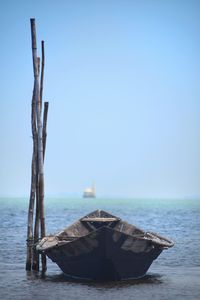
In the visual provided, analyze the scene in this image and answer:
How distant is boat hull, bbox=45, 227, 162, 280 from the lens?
21.4 metres

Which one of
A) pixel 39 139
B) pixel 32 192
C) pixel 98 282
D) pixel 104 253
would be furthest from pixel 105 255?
pixel 39 139

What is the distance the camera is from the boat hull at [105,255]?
2140cm

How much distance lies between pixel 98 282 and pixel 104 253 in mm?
1473

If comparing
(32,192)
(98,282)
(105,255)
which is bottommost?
(98,282)

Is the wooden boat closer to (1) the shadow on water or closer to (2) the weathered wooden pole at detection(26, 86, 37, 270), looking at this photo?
(1) the shadow on water

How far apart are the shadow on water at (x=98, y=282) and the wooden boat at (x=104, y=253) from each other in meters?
0.24

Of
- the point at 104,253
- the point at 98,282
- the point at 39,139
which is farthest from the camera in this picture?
the point at 39,139

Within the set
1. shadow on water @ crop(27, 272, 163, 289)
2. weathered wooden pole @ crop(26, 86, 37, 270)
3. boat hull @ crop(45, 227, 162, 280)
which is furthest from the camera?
weathered wooden pole @ crop(26, 86, 37, 270)

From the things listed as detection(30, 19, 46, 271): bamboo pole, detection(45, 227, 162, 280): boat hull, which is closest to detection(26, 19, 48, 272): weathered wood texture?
detection(30, 19, 46, 271): bamboo pole

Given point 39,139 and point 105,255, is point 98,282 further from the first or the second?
point 39,139

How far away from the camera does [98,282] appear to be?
2241 centimetres

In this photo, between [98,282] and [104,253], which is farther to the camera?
[98,282]

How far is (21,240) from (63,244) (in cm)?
2079

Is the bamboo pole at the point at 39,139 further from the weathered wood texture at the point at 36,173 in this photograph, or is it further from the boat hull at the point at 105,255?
the boat hull at the point at 105,255
